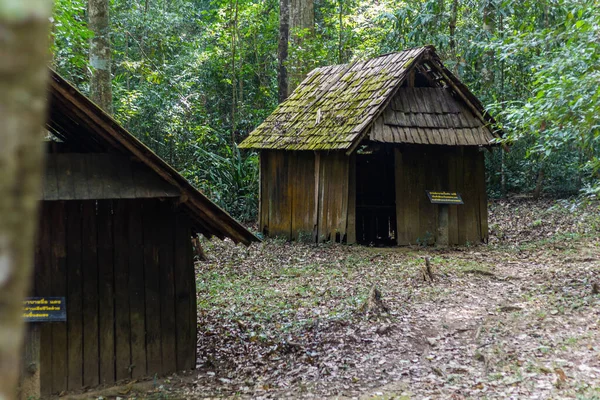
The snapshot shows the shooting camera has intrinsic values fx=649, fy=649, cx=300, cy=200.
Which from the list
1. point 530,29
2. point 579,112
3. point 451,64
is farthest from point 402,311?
point 451,64

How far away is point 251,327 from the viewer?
9.18m

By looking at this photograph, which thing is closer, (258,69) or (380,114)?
(380,114)

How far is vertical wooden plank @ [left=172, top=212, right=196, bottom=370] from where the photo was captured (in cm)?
741

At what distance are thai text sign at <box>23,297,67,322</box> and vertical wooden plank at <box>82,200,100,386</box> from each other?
0.26 meters

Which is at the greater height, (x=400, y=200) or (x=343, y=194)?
(x=343, y=194)

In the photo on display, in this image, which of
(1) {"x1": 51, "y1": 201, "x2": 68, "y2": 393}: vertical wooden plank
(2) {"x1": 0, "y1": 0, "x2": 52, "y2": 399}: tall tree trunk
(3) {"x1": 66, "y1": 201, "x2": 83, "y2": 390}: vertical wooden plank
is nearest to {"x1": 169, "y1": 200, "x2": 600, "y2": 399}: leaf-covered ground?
(3) {"x1": 66, "y1": 201, "x2": 83, "y2": 390}: vertical wooden plank

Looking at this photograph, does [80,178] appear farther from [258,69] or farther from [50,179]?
[258,69]

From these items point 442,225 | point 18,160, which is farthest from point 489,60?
point 18,160

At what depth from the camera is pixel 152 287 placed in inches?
288

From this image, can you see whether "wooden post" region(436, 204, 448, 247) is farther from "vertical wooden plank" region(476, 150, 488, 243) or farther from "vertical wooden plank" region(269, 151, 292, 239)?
"vertical wooden plank" region(269, 151, 292, 239)

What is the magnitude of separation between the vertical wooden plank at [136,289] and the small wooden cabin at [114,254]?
0.04 ft

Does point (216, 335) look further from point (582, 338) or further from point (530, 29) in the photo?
point (530, 29)

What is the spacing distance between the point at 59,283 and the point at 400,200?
9.36 meters

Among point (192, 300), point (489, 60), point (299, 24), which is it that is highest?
point (299, 24)
